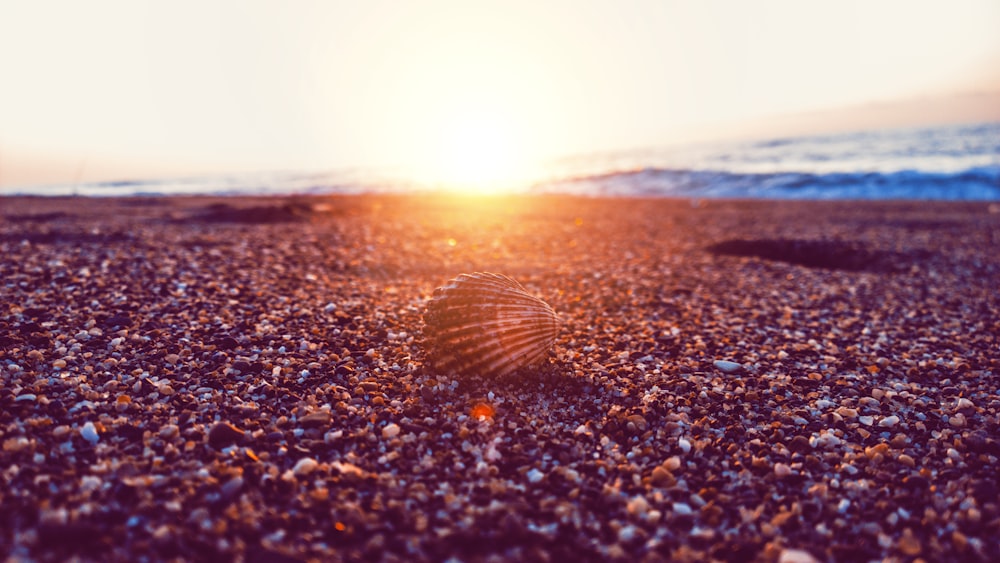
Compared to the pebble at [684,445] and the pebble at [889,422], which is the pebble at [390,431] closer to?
the pebble at [684,445]

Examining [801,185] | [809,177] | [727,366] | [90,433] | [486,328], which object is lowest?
[727,366]

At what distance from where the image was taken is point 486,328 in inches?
177

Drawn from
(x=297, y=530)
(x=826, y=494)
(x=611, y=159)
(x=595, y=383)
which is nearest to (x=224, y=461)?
(x=297, y=530)

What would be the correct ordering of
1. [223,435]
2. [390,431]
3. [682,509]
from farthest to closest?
[390,431], [223,435], [682,509]

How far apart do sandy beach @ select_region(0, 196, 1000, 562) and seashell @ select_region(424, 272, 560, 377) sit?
0.17 m

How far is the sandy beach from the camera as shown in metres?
2.76

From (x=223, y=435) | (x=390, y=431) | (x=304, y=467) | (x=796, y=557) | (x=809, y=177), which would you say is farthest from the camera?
(x=809, y=177)

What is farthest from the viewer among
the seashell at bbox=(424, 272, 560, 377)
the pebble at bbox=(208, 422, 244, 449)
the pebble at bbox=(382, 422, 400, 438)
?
the seashell at bbox=(424, 272, 560, 377)

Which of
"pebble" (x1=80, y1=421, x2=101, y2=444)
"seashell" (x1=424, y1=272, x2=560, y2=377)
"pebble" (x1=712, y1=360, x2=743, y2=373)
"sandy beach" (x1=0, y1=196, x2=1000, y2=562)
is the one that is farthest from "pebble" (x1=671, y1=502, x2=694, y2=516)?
"pebble" (x1=80, y1=421, x2=101, y2=444)

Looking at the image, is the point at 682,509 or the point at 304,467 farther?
the point at 304,467

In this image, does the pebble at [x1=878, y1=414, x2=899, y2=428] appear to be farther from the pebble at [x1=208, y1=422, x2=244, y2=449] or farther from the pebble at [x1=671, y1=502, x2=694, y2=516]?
the pebble at [x1=208, y1=422, x2=244, y2=449]

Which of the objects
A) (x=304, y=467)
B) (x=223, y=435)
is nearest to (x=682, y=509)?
(x=304, y=467)

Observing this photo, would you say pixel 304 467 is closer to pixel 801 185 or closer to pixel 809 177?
pixel 801 185

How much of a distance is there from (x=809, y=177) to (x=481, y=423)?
31615 millimetres
